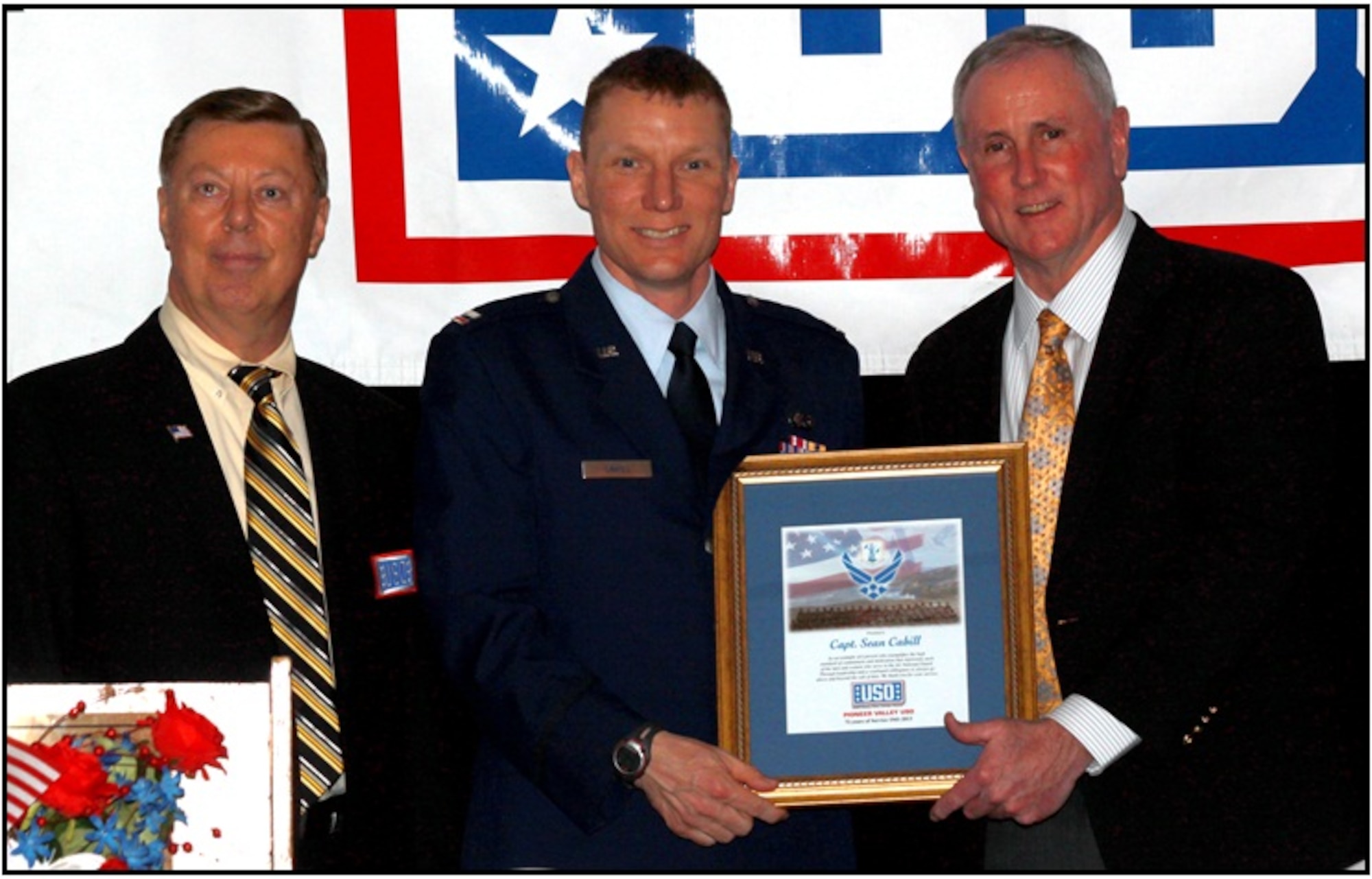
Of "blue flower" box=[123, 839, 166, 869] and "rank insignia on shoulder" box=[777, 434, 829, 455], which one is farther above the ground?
"rank insignia on shoulder" box=[777, 434, 829, 455]

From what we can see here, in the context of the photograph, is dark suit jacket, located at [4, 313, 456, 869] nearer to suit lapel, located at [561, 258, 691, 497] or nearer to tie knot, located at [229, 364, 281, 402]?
tie knot, located at [229, 364, 281, 402]

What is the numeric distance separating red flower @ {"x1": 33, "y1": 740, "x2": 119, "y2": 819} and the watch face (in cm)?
86

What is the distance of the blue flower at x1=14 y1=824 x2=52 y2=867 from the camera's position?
251 centimetres

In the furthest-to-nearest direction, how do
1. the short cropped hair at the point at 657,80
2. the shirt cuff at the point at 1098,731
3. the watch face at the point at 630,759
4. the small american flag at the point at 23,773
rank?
the short cropped hair at the point at 657,80
the shirt cuff at the point at 1098,731
the watch face at the point at 630,759
the small american flag at the point at 23,773

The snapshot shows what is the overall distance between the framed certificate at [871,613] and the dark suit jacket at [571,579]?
147 mm

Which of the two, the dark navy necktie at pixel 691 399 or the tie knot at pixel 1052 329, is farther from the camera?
the tie knot at pixel 1052 329

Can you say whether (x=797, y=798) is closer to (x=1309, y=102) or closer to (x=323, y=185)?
(x=323, y=185)

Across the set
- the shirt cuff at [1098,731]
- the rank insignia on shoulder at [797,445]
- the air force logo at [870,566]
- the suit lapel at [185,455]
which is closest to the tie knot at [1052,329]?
the rank insignia on shoulder at [797,445]

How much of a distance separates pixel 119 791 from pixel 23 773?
0.46ft

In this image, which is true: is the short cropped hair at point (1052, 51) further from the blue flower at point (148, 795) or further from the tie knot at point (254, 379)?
the blue flower at point (148, 795)

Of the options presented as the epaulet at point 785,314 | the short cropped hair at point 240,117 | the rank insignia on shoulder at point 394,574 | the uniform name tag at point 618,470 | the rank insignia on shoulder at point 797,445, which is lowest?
the rank insignia on shoulder at point 394,574

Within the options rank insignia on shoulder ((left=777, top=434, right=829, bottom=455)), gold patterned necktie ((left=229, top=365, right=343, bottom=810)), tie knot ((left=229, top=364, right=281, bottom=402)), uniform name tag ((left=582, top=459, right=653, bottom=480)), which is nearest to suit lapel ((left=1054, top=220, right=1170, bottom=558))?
rank insignia on shoulder ((left=777, top=434, right=829, bottom=455))

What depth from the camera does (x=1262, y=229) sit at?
3.99m

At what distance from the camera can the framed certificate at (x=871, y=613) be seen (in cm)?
304
